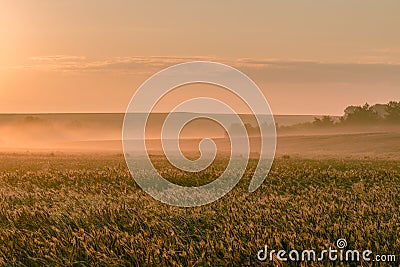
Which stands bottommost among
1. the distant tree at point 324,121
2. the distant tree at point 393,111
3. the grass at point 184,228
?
the grass at point 184,228

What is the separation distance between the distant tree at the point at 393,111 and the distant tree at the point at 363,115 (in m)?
2.57

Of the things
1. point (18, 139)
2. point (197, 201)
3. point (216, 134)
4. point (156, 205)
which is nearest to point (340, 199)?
point (197, 201)

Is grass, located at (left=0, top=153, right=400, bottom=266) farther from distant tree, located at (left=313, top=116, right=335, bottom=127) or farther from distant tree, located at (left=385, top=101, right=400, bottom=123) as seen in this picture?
distant tree, located at (left=313, top=116, right=335, bottom=127)

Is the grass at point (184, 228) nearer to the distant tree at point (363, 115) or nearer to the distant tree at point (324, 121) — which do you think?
the distant tree at point (363, 115)

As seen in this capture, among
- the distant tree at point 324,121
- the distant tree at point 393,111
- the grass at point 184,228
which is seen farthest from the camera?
the distant tree at point 324,121

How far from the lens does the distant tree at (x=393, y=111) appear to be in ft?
299

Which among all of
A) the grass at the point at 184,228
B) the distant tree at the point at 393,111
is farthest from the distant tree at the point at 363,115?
the grass at the point at 184,228

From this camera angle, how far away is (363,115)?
97000 mm

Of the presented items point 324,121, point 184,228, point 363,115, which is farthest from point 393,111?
point 184,228

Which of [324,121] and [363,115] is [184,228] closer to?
[363,115]

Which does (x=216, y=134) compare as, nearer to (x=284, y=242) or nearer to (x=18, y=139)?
(x=18, y=139)

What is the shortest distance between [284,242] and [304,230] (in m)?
0.81

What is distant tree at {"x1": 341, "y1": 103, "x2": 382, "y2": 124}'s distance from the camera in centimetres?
9556

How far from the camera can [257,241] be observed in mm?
9188
